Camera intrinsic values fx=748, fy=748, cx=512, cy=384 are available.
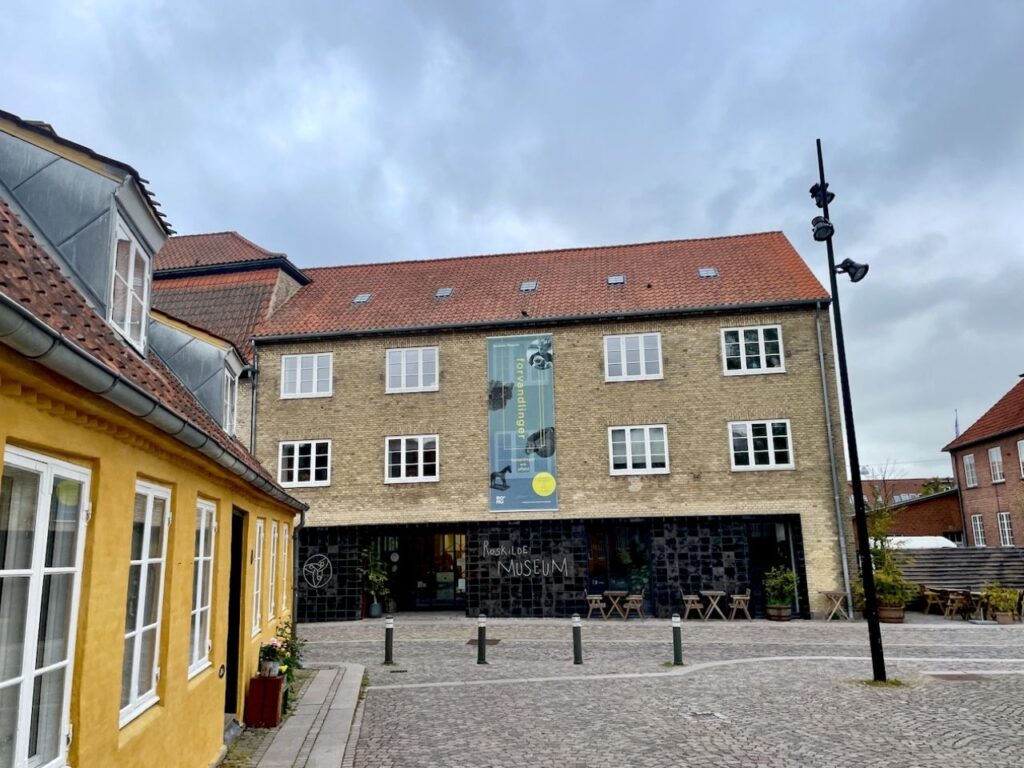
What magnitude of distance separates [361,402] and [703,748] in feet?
56.3

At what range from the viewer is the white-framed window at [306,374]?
78.2ft

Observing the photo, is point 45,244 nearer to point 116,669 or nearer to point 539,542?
point 116,669

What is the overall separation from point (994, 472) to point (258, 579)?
111 feet

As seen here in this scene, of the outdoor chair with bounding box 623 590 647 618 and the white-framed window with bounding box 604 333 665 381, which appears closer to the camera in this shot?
the outdoor chair with bounding box 623 590 647 618

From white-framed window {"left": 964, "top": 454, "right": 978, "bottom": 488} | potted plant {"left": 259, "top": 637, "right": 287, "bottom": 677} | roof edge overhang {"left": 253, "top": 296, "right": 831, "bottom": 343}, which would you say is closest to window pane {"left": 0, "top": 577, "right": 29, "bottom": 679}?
Answer: potted plant {"left": 259, "top": 637, "right": 287, "bottom": 677}

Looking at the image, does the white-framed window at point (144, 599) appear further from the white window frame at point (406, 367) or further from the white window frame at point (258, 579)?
the white window frame at point (406, 367)

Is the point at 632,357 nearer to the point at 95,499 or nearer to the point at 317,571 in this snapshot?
the point at 317,571

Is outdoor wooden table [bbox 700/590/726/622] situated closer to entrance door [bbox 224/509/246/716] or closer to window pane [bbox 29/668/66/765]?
entrance door [bbox 224/509/246/716]

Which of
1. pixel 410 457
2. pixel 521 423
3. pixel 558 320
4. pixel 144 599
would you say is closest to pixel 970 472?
pixel 558 320

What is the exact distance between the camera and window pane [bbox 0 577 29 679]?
331 centimetres

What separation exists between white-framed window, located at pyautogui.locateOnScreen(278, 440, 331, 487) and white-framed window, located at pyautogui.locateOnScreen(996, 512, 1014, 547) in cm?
2796

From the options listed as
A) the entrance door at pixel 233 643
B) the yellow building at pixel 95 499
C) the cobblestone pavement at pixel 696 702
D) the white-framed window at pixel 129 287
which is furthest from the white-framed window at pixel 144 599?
the entrance door at pixel 233 643

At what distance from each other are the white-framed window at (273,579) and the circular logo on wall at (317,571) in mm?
10759

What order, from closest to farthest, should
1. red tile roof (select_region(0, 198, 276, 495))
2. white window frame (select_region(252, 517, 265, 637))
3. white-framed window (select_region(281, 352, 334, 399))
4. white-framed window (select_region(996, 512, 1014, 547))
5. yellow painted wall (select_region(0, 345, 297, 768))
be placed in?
1. yellow painted wall (select_region(0, 345, 297, 768))
2. red tile roof (select_region(0, 198, 276, 495))
3. white window frame (select_region(252, 517, 265, 637))
4. white-framed window (select_region(281, 352, 334, 399))
5. white-framed window (select_region(996, 512, 1014, 547))
